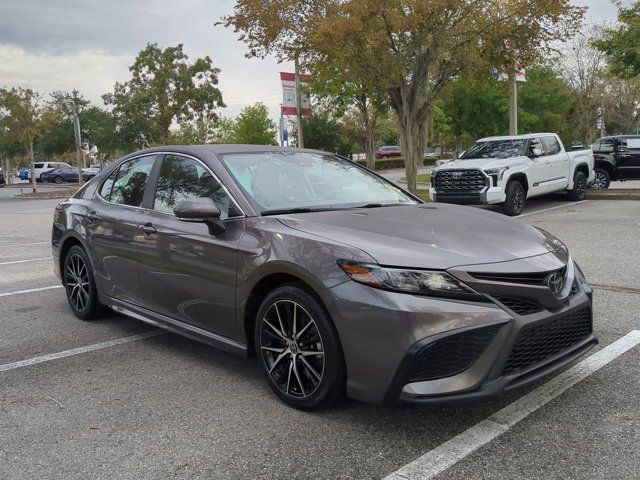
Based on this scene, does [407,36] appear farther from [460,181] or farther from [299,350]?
[299,350]

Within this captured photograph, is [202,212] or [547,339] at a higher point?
[202,212]

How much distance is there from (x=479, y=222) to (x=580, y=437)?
1358 millimetres

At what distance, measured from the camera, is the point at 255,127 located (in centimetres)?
5803

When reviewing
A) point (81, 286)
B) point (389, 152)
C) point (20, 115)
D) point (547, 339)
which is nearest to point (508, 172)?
point (81, 286)

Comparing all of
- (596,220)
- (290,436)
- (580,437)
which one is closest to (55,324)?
(290,436)

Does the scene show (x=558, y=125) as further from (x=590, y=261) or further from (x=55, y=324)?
(x=55, y=324)

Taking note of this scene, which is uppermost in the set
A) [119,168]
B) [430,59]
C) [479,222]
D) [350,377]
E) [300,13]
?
[300,13]

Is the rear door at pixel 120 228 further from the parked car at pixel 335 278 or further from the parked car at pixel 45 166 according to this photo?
the parked car at pixel 45 166

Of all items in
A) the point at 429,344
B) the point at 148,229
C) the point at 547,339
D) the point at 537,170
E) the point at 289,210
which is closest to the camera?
the point at 429,344

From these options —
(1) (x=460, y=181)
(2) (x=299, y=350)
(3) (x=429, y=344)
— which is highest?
(1) (x=460, y=181)

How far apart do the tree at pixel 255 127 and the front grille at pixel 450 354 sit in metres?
54.9

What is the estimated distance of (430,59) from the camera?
1566 centimetres

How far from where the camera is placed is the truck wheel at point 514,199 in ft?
42.5

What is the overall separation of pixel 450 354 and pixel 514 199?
36.3 feet
